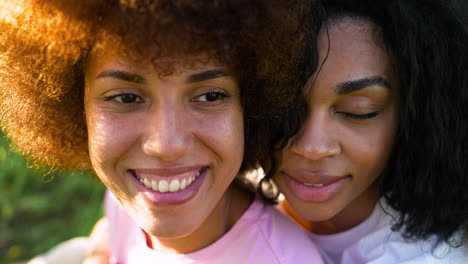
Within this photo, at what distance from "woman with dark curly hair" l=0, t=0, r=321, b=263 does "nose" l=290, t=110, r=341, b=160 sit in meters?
0.12

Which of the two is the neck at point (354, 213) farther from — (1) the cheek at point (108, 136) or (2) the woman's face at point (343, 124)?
(1) the cheek at point (108, 136)

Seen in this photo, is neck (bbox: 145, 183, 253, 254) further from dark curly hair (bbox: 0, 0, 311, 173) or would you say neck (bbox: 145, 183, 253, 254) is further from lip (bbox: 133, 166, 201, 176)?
lip (bbox: 133, 166, 201, 176)

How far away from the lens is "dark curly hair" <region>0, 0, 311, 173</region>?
2.02m

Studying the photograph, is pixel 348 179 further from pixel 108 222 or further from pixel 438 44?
pixel 108 222

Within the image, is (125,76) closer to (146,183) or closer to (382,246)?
(146,183)

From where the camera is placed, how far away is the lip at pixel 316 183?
8.91 ft

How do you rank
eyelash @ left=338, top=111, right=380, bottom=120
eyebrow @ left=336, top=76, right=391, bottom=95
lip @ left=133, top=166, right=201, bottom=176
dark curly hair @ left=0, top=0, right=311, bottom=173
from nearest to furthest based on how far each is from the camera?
1. dark curly hair @ left=0, top=0, right=311, bottom=173
2. lip @ left=133, top=166, right=201, bottom=176
3. eyebrow @ left=336, top=76, right=391, bottom=95
4. eyelash @ left=338, top=111, right=380, bottom=120

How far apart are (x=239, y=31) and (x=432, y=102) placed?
3.26 ft

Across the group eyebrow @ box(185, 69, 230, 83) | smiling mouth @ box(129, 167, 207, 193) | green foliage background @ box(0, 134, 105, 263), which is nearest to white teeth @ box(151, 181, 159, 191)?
smiling mouth @ box(129, 167, 207, 193)

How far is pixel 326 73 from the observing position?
249cm

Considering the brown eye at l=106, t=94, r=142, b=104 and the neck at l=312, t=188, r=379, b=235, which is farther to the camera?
the neck at l=312, t=188, r=379, b=235

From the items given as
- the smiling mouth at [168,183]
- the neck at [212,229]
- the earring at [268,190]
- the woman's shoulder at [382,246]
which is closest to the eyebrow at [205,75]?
the smiling mouth at [168,183]

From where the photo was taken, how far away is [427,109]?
2.62m

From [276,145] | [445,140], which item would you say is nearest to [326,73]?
[276,145]
